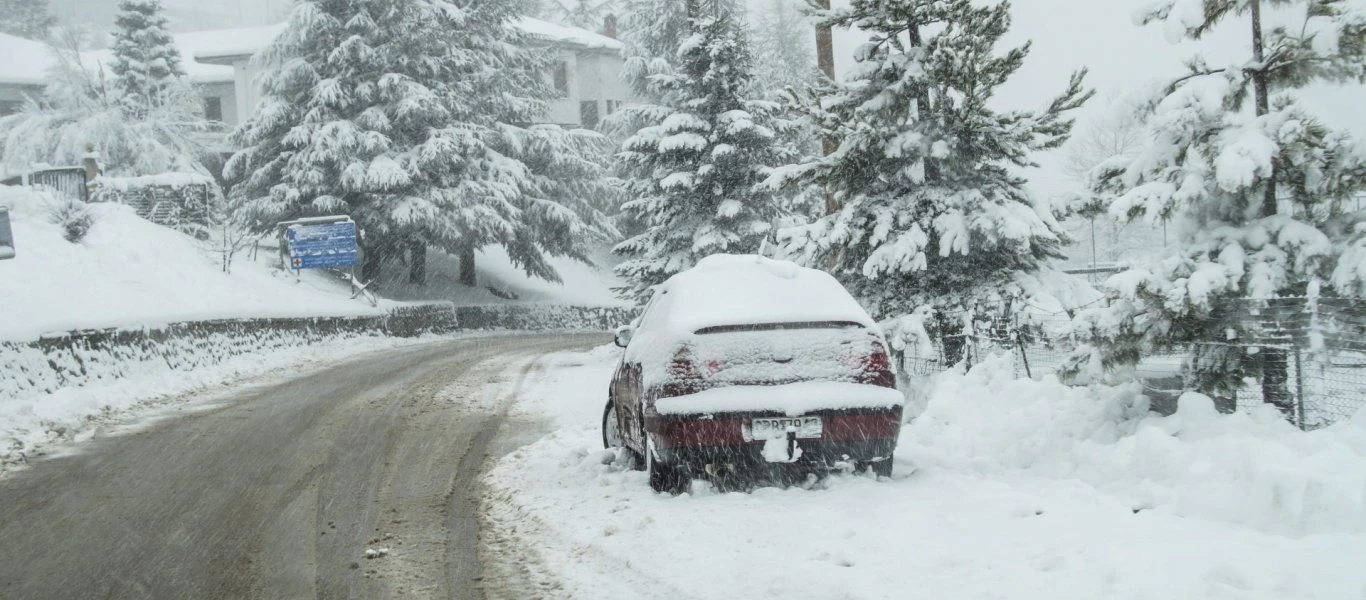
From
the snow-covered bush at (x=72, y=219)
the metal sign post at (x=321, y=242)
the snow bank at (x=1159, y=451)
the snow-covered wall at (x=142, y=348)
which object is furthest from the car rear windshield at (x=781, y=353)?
the metal sign post at (x=321, y=242)

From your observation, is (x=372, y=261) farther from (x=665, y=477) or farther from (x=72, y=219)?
(x=665, y=477)

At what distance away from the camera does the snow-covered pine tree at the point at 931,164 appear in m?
11.2

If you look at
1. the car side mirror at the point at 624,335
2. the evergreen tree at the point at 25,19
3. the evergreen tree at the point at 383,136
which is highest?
the evergreen tree at the point at 25,19

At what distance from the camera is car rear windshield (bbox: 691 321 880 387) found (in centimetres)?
659

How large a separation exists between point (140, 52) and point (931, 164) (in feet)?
121

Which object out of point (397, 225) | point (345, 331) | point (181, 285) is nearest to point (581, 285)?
point (397, 225)

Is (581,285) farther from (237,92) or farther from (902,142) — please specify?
(902,142)

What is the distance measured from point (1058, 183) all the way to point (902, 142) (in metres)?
39.5

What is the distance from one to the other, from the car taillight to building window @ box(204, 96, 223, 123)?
47139 mm

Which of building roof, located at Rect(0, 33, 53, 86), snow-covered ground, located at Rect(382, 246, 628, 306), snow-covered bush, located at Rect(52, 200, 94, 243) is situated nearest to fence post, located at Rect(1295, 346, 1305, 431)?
snow-covered bush, located at Rect(52, 200, 94, 243)

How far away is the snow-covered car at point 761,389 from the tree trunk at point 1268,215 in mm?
2640

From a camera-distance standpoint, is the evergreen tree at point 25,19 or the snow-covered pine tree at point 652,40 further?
the evergreen tree at point 25,19

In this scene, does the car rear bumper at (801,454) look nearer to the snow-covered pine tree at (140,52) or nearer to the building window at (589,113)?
the snow-covered pine tree at (140,52)

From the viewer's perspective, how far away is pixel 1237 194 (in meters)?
7.14
